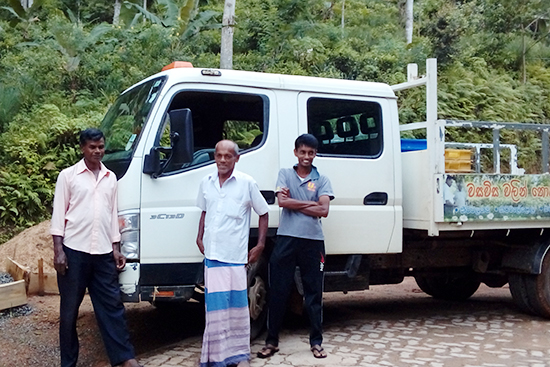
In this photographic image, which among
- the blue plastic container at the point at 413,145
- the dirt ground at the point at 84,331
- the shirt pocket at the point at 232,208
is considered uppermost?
the blue plastic container at the point at 413,145

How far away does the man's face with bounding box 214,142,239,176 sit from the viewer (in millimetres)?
4336

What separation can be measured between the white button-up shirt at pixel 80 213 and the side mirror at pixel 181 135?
624 mm

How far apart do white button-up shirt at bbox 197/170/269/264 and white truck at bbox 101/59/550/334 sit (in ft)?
1.23

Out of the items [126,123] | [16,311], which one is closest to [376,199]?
[126,123]

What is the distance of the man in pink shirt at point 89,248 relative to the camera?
14.2 feet

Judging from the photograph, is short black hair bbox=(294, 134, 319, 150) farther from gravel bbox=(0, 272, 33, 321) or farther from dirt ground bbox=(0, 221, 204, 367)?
gravel bbox=(0, 272, 33, 321)

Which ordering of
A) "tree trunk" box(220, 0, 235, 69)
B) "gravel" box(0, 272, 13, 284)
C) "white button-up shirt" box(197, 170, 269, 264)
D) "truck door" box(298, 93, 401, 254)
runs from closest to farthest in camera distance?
"white button-up shirt" box(197, 170, 269, 264)
"truck door" box(298, 93, 401, 254)
"gravel" box(0, 272, 13, 284)
"tree trunk" box(220, 0, 235, 69)

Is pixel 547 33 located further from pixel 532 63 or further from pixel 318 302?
pixel 318 302

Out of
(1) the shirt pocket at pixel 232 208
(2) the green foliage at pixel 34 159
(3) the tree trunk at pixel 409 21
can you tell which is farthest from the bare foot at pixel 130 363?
(3) the tree trunk at pixel 409 21

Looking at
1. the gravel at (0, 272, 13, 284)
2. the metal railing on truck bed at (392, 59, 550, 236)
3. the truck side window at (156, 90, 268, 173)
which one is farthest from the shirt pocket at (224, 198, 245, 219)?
the gravel at (0, 272, 13, 284)

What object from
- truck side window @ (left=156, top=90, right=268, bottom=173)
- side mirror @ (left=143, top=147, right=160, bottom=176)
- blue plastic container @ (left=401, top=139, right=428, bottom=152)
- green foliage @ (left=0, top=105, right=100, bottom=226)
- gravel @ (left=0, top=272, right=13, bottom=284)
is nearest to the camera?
side mirror @ (left=143, top=147, right=160, bottom=176)

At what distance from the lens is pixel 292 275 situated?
15.7 feet

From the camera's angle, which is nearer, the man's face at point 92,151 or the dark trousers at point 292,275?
the man's face at point 92,151

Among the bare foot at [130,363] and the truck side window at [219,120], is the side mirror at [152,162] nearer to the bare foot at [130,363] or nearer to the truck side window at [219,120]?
the truck side window at [219,120]
